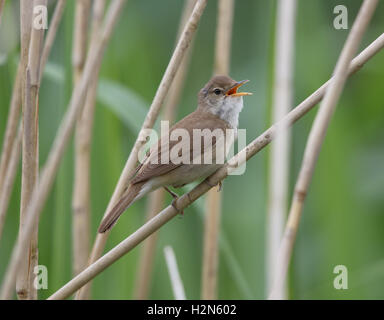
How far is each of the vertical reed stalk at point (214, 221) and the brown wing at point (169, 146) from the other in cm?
23

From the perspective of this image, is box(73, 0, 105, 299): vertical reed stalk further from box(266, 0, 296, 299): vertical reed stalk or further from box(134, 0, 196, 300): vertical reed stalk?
box(266, 0, 296, 299): vertical reed stalk

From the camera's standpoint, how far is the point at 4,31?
2.75 meters

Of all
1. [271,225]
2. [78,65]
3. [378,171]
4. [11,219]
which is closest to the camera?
[271,225]

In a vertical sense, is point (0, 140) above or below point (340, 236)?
above

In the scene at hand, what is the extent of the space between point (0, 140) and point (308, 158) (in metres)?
1.80

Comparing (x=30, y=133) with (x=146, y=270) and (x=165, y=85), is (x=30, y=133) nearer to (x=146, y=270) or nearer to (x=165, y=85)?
(x=165, y=85)

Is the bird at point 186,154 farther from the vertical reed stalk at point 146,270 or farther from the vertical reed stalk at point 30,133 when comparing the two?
the vertical reed stalk at point 30,133

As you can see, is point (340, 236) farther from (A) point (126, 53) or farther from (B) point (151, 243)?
(A) point (126, 53)

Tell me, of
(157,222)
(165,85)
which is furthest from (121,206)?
(165,85)

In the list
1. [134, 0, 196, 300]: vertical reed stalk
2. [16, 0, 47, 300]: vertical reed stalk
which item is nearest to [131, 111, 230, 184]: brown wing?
[134, 0, 196, 300]: vertical reed stalk

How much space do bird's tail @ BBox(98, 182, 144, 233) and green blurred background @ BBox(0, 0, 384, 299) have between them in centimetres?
36

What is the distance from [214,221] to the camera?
2.62 m

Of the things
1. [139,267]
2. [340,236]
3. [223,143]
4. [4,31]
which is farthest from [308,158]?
[4,31]
